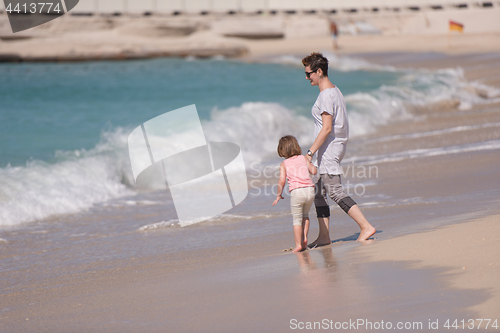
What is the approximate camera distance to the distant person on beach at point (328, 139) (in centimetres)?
483

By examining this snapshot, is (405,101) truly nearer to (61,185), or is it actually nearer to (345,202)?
(61,185)

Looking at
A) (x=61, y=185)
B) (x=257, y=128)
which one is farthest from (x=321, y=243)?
(x=257, y=128)

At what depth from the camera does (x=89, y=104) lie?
66.1ft

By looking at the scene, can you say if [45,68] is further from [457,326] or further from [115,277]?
[457,326]

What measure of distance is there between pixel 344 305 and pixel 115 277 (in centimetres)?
211

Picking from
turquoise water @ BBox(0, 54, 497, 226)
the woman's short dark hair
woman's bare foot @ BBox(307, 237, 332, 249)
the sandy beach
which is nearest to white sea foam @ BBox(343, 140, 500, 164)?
the sandy beach

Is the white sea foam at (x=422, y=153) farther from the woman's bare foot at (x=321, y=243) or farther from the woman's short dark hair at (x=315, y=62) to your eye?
the woman's short dark hair at (x=315, y=62)

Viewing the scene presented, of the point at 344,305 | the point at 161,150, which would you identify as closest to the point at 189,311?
the point at 344,305

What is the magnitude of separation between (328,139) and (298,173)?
15.9 inches

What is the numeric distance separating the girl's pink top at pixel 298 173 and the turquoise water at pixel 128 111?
3767 millimetres
